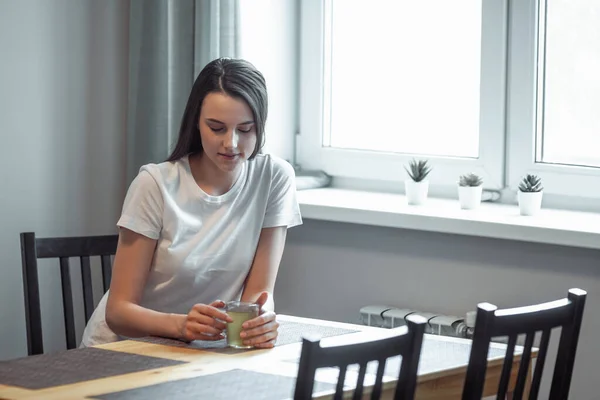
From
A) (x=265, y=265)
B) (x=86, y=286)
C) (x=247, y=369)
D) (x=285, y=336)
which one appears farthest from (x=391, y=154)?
(x=247, y=369)

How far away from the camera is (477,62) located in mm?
3297

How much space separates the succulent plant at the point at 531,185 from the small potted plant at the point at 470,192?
147 millimetres

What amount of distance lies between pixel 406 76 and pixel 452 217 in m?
0.63

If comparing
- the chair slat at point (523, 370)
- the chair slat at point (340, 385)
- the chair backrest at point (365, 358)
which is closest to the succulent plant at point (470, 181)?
the chair slat at point (523, 370)

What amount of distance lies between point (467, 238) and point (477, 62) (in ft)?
1.93

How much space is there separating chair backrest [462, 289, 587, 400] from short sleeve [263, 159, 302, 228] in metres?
0.86

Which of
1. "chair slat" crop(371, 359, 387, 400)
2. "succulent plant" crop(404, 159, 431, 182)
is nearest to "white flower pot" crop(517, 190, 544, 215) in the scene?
"succulent plant" crop(404, 159, 431, 182)

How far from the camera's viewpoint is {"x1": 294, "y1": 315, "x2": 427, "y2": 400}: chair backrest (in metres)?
1.55

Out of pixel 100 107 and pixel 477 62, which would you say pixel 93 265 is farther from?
pixel 477 62

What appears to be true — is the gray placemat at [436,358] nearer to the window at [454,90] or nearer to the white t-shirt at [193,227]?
the white t-shirt at [193,227]

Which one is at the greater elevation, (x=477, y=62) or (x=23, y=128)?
(x=477, y=62)

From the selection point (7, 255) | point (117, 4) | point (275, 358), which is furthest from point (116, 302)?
point (117, 4)

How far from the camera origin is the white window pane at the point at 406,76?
3.33 m

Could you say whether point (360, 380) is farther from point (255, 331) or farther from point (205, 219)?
point (205, 219)
